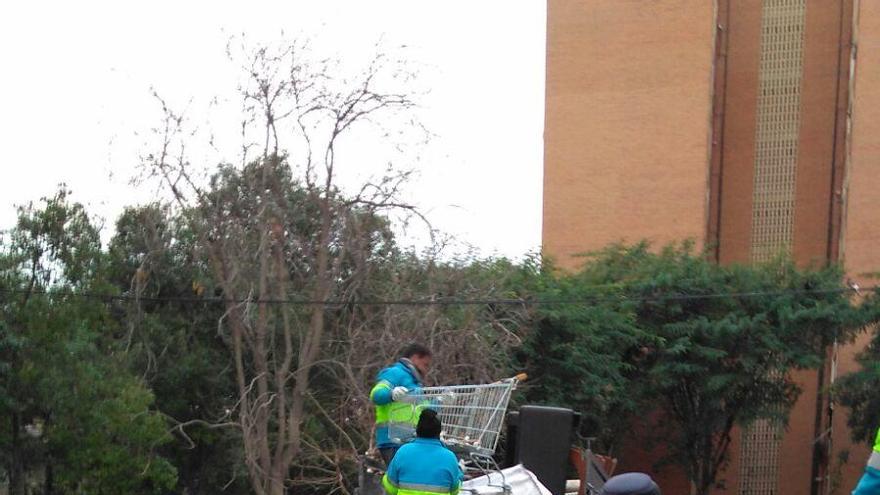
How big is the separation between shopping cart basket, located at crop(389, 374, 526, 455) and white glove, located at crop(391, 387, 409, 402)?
0.74 feet

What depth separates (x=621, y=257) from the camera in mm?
32469

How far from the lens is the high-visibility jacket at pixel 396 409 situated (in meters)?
9.59

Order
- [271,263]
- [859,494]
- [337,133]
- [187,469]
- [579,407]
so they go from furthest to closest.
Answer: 1. [187,469]
2. [579,407]
3. [271,263]
4. [337,133]
5. [859,494]

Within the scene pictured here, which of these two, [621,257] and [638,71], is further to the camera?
[638,71]

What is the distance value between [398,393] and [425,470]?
48.4 inches

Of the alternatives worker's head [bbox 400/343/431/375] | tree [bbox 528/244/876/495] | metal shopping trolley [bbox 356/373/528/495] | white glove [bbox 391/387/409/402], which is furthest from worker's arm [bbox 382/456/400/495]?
tree [bbox 528/244/876/495]

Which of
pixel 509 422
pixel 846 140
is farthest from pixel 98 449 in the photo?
pixel 846 140

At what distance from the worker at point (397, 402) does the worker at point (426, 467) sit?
1.10 meters

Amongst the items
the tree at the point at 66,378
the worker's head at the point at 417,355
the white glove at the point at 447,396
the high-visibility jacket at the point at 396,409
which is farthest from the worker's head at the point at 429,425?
the tree at the point at 66,378

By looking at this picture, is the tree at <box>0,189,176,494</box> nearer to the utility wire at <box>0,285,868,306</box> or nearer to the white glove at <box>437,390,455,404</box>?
the utility wire at <box>0,285,868,306</box>

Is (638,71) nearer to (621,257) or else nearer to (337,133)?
(621,257)

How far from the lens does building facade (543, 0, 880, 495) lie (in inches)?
1458

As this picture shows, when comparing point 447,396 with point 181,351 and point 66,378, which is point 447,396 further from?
point 181,351

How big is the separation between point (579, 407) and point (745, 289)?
617cm
